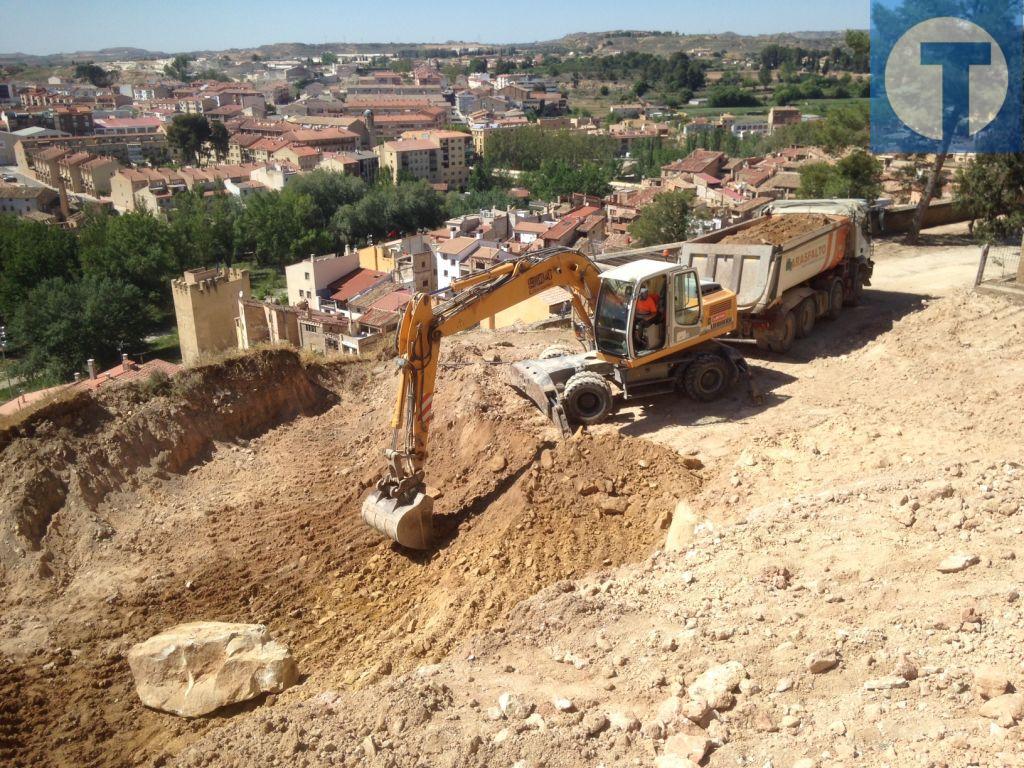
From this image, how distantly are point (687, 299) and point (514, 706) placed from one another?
20.7 feet

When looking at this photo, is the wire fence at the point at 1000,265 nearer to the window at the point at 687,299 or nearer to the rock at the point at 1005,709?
the window at the point at 687,299

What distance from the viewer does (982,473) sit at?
6.93 meters

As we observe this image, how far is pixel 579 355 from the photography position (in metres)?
10.7

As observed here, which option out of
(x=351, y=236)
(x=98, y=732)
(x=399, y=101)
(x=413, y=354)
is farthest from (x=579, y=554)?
(x=399, y=101)

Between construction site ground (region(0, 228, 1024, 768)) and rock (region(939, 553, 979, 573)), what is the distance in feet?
0.19

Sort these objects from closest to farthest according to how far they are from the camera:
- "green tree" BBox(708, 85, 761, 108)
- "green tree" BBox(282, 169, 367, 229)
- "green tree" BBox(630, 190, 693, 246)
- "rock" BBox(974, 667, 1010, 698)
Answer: "rock" BBox(974, 667, 1010, 698) < "green tree" BBox(630, 190, 693, 246) < "green tree" BBox(282, 169, 367, 229) < "green tree" BBox(708, 85, 761, 108)

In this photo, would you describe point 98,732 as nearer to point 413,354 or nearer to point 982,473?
point 413,354

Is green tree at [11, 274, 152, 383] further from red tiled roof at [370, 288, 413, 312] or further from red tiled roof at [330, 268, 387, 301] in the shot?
red tiled roof at [370, 288, 413, 312]

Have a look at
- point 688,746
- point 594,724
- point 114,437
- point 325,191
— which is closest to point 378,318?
point 114,437

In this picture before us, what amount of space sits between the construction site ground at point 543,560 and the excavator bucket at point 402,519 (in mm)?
268

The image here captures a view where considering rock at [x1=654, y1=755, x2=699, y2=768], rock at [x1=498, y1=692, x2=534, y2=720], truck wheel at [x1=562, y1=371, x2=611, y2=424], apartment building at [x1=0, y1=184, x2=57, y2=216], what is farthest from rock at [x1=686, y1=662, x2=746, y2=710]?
apartment building at [x1=0, y1=184, x2=57, y2=216]

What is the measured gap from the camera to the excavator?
335 inches

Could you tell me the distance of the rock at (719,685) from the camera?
4.89m

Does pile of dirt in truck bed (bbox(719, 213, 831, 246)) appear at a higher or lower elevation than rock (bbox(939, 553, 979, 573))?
higher
